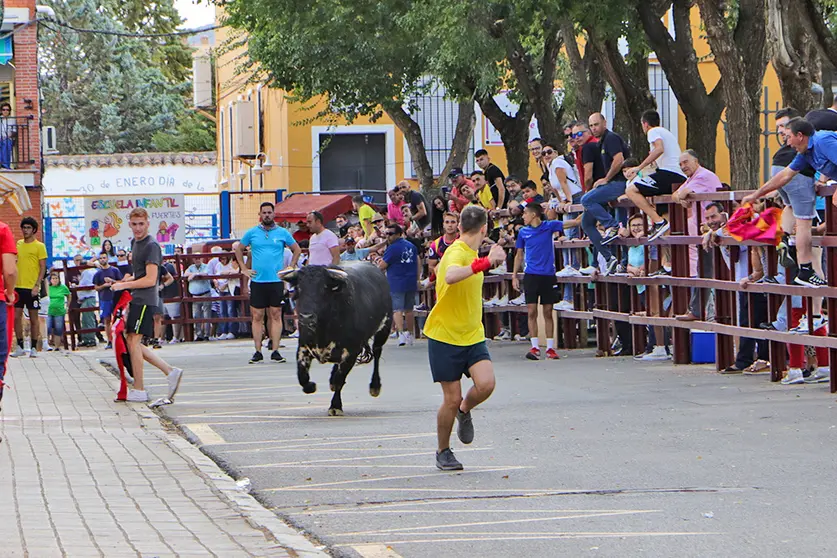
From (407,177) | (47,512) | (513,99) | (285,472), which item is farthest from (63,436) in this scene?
(407,177)

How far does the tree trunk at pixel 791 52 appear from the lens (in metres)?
18.7

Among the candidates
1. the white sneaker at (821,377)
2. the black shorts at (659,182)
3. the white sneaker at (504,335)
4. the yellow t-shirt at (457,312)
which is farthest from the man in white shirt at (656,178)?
the yellow t-shirt at (457,312)

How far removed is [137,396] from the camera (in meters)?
15.0

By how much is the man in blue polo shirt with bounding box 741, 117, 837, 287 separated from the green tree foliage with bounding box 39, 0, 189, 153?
54.6m

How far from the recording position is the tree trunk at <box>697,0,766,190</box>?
19.5 m

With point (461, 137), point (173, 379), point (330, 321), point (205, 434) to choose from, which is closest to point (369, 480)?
point (205, 434)

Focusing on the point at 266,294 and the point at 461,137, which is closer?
the point at 266,294

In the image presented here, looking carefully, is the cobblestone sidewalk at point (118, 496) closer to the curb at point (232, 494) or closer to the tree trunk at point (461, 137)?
the curb at point (232, 494)

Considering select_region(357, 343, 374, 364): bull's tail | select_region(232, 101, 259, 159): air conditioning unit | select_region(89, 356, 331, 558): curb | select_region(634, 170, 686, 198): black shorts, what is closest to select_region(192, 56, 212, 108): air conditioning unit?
select_region(232, 101, 259, 159): air conditioning unit

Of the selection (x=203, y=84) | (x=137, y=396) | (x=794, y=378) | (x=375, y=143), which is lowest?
(x=137, y=396)

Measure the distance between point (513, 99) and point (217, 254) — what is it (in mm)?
7598

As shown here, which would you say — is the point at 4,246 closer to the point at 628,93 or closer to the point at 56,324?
the point at 628,93

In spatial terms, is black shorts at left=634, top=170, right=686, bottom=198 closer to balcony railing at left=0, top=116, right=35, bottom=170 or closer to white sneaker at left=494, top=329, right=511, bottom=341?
white sneaker at left=494, top=329, right=511, bottom=341

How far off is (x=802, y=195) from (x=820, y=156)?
0.52 m
